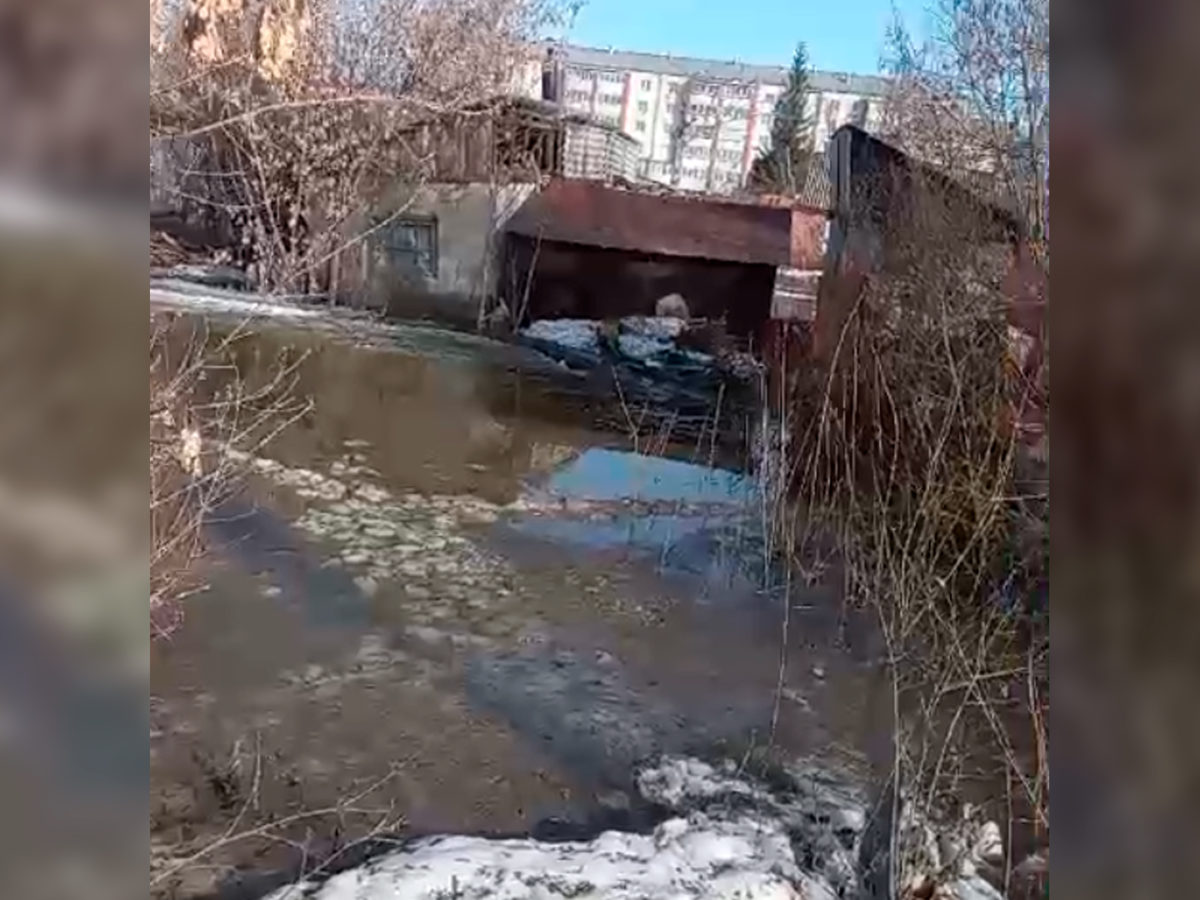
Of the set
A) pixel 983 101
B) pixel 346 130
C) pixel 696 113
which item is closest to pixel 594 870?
pixel 983 101

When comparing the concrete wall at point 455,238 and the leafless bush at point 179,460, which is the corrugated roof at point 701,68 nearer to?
the concrete wall at point 455,238

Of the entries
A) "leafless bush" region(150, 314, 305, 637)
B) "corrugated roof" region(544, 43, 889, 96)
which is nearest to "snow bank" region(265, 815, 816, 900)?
"leafless bush" region(150, 314, 305, 637)

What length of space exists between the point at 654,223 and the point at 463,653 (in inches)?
284

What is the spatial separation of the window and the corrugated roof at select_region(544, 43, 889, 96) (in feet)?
10.3

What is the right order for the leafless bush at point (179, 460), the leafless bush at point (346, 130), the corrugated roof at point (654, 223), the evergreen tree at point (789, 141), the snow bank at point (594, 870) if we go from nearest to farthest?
the snow bank at point (594, 870)
the leafless bush at point (179, 460)
the corrugated roof at point (654, 223)
the leafless bush at point (346, 130)
the evergreen tree at point (789, 141)

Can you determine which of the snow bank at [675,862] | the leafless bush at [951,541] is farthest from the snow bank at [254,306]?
the snow bank at [675,862]

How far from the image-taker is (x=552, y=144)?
11.9 meters

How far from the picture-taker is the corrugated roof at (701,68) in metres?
11.0

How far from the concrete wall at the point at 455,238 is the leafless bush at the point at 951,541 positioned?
7635 mm

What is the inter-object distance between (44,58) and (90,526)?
14cm

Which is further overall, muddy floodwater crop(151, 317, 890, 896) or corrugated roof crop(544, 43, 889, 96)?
corrugated roof crop(544, 43, 889, 96)

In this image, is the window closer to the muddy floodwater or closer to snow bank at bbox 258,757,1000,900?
the muddy floodwater

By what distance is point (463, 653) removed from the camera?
12.7 feet

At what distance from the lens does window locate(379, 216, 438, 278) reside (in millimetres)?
11422
